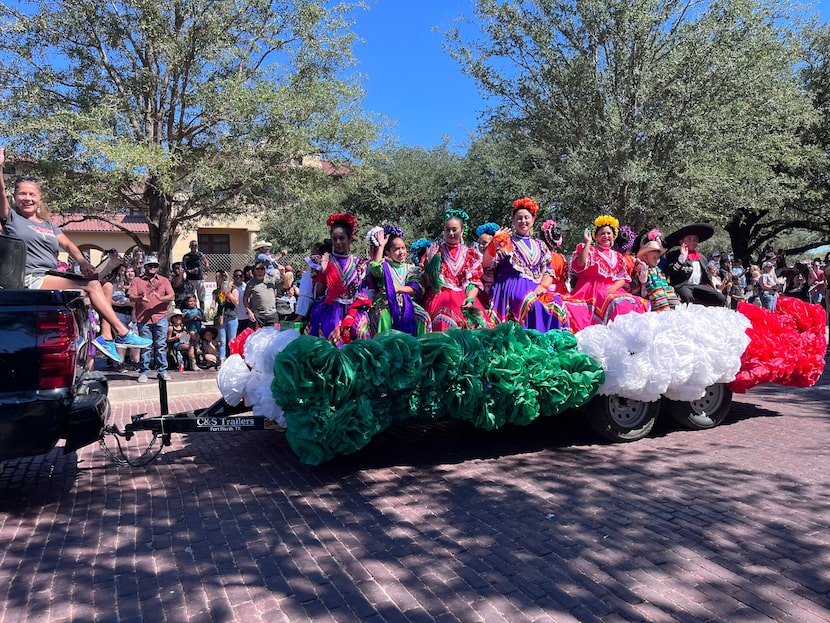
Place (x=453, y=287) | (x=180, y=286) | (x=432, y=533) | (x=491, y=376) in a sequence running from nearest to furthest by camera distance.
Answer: (x=432, y=533), (x=491, y=376), (x=453, y=287), (x=180, y=286)

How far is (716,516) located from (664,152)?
1217cm

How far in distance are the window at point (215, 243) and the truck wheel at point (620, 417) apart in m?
41.4

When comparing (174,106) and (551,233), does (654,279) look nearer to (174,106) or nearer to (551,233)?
(551,233)

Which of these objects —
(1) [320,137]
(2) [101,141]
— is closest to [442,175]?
(1) [320,137]

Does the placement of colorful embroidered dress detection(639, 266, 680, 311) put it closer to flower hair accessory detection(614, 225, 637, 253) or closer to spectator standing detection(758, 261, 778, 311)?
flower hair accessory detection(614, 225, 637, 253)

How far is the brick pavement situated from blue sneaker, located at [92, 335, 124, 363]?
94cm

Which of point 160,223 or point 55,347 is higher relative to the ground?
point 160,223

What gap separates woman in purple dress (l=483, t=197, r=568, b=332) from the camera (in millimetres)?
5648

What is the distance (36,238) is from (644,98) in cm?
1269

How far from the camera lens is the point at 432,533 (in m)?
3.67

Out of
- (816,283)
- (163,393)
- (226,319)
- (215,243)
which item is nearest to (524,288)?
(163,393)

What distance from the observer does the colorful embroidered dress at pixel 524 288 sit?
18.5 ft

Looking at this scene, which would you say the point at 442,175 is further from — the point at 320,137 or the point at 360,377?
the point at 360,377

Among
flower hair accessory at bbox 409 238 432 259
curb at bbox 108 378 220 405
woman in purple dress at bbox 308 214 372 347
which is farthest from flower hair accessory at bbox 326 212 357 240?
curb at bbox 108 378 220 405
